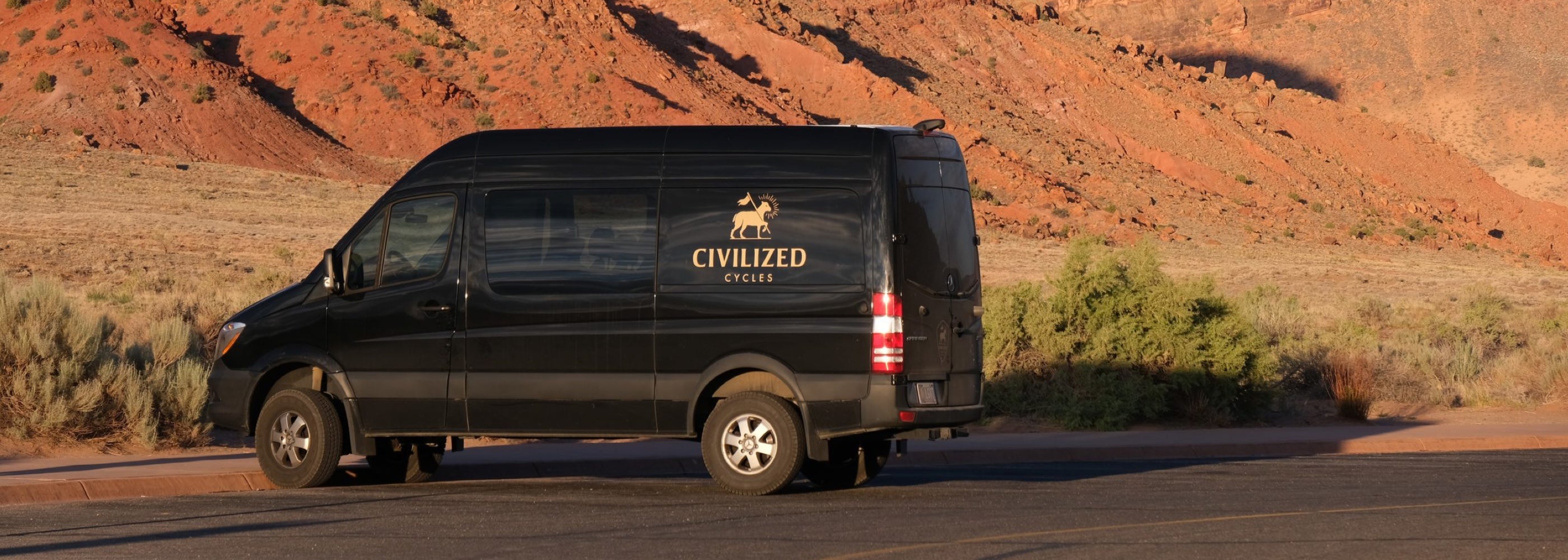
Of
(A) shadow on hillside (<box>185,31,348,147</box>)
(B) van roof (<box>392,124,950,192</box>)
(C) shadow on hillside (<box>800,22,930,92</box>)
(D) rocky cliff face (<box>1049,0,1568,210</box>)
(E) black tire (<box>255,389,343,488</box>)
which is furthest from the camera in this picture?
(D) rocky cliff face (<box>1049,0,1568,210</box>)

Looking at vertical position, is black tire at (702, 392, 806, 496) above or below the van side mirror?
below

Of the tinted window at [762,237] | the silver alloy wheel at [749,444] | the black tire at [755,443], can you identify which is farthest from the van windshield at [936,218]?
the silver alloy wheel at [749,444]

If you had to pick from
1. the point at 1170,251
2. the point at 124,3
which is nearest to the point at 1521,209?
the point at 1170,251

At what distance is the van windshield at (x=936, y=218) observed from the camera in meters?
11.6

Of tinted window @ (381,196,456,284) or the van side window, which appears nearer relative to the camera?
the van side window

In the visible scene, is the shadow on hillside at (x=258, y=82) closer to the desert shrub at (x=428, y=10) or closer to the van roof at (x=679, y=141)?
the desert shrub at (x=428, y=10)

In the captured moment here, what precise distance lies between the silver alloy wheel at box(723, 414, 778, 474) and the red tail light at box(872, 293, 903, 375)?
0.93 metres

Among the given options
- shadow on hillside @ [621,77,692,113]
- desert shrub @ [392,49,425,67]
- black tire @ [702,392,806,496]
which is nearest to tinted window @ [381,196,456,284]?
black tire @ [702,392,806,496]

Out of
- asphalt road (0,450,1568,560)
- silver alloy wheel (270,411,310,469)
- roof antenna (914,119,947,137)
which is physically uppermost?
roof antenna (914,119,947,137)

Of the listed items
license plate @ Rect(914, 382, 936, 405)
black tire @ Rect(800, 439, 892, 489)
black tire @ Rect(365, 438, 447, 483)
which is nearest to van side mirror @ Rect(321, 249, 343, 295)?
black tire @ Rect(365, 438, 447, 483)

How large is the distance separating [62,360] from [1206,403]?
11918 millimetres

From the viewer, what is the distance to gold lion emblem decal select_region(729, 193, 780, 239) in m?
11.6

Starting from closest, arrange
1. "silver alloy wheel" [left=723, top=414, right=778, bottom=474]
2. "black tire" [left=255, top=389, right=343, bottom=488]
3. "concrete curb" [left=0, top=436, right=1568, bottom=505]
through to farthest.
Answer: "silver alloy wheel" [left=723, top=414, right=778, bottom=474] → "concrete curb" [left=0, top=436, right=1568, bottom=505] → "black tire" [left=255, top=389, right=343, bottom=488]

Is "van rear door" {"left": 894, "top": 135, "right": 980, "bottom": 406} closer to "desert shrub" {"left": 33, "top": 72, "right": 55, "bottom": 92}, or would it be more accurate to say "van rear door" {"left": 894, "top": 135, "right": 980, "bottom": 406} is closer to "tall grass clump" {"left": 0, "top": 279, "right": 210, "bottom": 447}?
"tall grass clump" {"left": 0, "top": 279, "right": 210, "bottom": 447}
